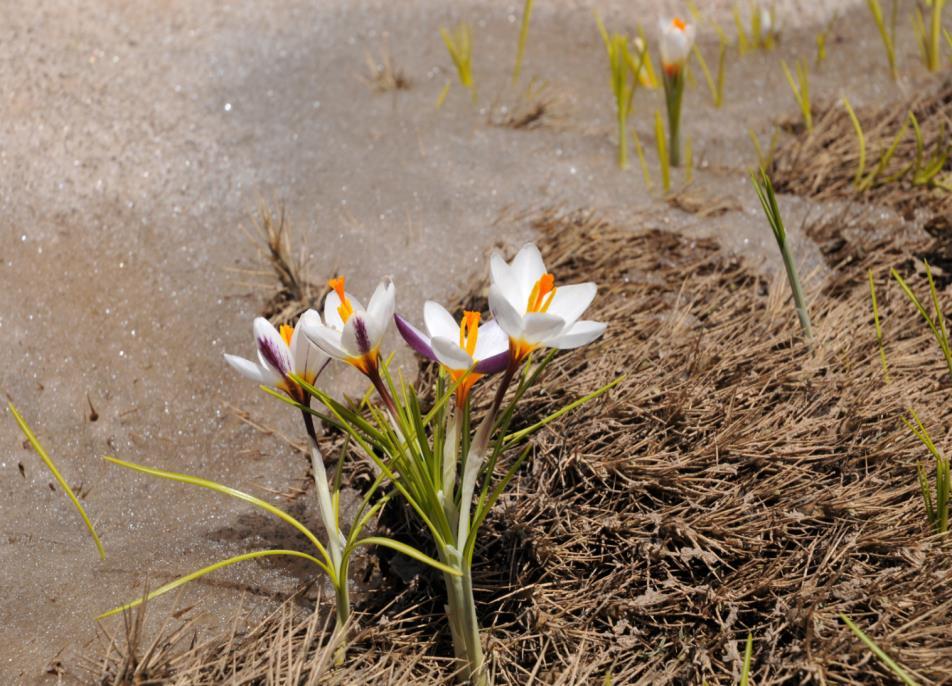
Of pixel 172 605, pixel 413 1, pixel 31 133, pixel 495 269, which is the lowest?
pixel 172 605

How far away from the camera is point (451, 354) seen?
142 centimetres

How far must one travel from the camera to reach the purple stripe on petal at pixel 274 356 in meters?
1.54

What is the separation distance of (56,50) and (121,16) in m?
0.28

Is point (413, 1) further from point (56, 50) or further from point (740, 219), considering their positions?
point (740, 219)

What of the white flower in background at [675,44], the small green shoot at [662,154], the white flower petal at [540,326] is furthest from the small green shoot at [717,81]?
the white flower petal at [540,326]

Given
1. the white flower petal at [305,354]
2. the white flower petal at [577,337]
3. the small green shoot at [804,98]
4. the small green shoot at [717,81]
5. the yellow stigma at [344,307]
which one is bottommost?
the small green shoot at [804,98]

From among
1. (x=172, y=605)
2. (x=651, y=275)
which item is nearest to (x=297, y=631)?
(x=172, y=605)

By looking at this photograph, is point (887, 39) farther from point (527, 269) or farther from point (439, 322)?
point (439, 322)

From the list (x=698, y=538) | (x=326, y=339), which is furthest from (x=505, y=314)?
(x=698, y=538)

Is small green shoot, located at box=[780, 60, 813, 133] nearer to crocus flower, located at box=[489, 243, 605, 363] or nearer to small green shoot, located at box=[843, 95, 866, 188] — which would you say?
small green shoot, located at box=[843, 95, 866, 188]

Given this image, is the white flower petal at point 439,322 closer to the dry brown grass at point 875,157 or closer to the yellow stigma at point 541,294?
the yellow stigma at point 541,294

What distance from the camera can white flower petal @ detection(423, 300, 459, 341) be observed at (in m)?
1.60

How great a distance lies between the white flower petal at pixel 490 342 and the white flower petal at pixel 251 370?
0.34 m

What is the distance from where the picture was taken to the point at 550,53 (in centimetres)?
332
